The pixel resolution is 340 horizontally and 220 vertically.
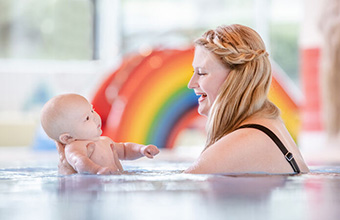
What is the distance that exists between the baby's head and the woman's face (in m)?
0.43

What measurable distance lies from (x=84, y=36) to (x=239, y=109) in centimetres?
1174

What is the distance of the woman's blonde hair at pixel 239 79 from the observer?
7.03ft

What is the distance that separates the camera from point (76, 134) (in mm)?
2236

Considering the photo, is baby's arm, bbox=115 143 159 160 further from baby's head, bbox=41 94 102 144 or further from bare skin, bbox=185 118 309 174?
bare skin, bbox=185 118 309 174

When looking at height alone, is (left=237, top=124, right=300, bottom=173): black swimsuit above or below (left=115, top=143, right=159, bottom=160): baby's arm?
above

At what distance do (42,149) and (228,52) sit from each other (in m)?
4.96

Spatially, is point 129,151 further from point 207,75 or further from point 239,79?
point 239,79

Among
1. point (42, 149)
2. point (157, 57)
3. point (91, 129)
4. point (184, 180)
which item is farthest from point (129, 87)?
Result: point (184, 180)

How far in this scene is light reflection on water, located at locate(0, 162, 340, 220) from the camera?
3.87 feet

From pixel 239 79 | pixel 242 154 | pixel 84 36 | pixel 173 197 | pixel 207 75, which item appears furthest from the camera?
pixel 84 36

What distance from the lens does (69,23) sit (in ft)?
44.7

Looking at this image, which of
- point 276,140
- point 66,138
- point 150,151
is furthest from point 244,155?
point 66,138

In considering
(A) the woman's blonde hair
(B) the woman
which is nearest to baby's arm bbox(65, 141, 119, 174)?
(B) the woman

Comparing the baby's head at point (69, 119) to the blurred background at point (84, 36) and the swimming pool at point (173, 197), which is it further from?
the blurred background at point (84, 36)
